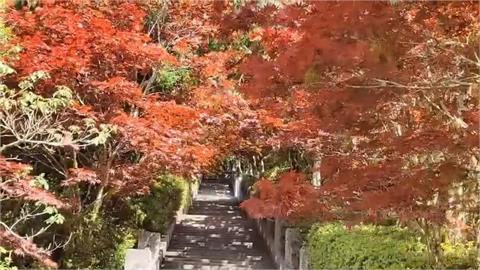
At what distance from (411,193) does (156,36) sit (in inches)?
247

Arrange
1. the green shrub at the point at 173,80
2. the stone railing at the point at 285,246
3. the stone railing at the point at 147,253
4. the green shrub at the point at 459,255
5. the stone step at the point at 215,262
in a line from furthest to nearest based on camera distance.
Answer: the stone step at the point at 215,262 < the stone railing at the point at 285,246 < the green shrub at the point at 173,80 < the stone railing at the point at 147,253 < the green shrub at the point at 459,255

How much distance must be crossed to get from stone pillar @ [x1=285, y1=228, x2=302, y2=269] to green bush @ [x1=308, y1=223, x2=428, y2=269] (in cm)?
157

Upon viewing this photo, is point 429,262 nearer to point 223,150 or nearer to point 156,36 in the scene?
point 223,150

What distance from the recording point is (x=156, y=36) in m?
9.91

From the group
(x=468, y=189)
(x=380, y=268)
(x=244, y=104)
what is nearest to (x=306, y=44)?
(x=468, y=189)

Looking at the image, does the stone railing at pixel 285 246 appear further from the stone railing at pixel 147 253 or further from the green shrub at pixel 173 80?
the green shrub at pixel 173 80

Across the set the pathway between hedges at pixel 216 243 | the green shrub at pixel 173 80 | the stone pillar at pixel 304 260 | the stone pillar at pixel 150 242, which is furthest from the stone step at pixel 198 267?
the green shrub at pixel 173 80

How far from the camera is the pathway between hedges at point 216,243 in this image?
12.2 meters

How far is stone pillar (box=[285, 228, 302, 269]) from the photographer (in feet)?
34.1

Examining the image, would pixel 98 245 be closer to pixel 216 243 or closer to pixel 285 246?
pixel 285 246

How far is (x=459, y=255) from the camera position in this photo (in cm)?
644

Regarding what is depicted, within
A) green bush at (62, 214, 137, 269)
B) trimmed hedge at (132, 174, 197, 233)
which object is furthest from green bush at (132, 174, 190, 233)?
green bush at (62, 214, 137, 269)

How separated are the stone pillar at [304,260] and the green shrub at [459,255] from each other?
2775 mm

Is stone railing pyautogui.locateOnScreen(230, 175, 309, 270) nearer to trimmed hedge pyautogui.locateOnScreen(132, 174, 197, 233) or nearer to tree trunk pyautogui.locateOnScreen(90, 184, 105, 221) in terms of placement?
trimmed hedge pyautogui.locateOnScreen(132, 174, 197, 233)
